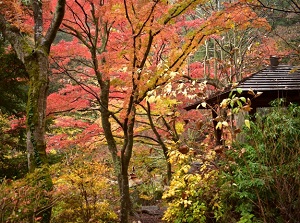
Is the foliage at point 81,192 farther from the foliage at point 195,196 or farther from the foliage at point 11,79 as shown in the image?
the foliage at point 11,79

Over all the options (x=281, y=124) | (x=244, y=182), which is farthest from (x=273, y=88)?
(x=244, y=182)

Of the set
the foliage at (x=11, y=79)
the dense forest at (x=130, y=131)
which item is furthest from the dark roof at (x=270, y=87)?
the foliage at (x=11, y=79)

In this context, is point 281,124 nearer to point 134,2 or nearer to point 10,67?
point 134,2

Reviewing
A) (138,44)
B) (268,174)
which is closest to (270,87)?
Answer: (268,174)

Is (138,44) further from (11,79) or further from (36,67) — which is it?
(11,79)

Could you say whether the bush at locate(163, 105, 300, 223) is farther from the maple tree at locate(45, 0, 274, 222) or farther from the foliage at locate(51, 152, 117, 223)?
the foliage at locate(51, 152, 117, 223)

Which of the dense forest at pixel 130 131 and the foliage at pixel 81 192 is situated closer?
the dense forest at pixel 130 131

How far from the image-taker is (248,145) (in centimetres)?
562

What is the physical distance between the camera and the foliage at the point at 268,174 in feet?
15.0

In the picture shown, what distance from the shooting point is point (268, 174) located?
4777mm

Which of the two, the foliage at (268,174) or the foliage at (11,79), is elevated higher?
the foliage at (11,79)

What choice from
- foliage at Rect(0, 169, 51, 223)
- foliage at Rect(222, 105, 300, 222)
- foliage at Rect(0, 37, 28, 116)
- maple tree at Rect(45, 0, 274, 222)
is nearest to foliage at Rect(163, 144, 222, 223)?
foliage at Rect(222, 105, 300, 222)

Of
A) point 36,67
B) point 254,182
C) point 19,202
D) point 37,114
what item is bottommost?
point 254,182

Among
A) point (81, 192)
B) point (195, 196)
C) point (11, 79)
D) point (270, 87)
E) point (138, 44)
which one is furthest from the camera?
point (11, 79)
